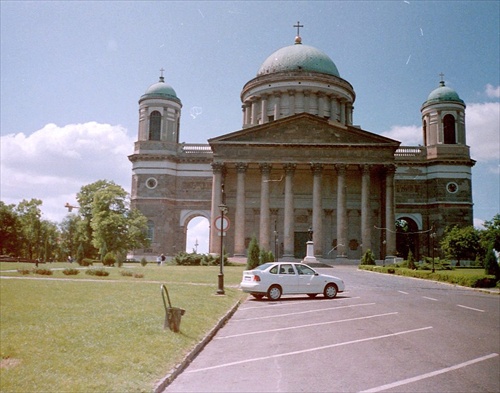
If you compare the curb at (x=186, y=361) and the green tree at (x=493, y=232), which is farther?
the green tree at (x=493, y=232)

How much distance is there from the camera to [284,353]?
32.6ft

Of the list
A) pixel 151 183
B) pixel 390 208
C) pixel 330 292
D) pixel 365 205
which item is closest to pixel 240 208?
pixel 365 205

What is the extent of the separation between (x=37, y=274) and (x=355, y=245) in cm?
4164

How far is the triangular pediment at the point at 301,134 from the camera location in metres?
57.4

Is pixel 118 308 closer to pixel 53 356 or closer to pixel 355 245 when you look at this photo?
pixel 53 356

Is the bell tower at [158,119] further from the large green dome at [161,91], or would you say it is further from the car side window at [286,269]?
the car side window at [286,269]

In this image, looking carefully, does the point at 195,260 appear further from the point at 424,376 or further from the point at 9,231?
the point at 424,376

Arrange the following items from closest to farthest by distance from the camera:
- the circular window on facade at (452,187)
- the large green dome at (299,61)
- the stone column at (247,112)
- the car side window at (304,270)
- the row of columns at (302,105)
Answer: the car side window at (304,270) → the circular window on facade at (452,187) → the row of columns at (302,105) → the large green dome at (299,61) → the stone column at (247,112)

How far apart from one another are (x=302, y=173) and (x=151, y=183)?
20853 mm

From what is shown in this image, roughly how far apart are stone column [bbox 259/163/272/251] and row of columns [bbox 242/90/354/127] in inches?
574

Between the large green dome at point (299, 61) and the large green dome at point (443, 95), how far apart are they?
14.2 m

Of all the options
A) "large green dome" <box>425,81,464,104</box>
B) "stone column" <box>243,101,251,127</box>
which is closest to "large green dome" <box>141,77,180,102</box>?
"stone column" <box>243,101,251,127</box>

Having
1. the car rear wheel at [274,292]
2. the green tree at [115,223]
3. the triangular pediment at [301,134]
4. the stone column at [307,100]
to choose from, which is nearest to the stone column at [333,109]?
the stone column at [307,100]

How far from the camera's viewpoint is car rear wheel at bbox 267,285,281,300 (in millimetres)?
20516
